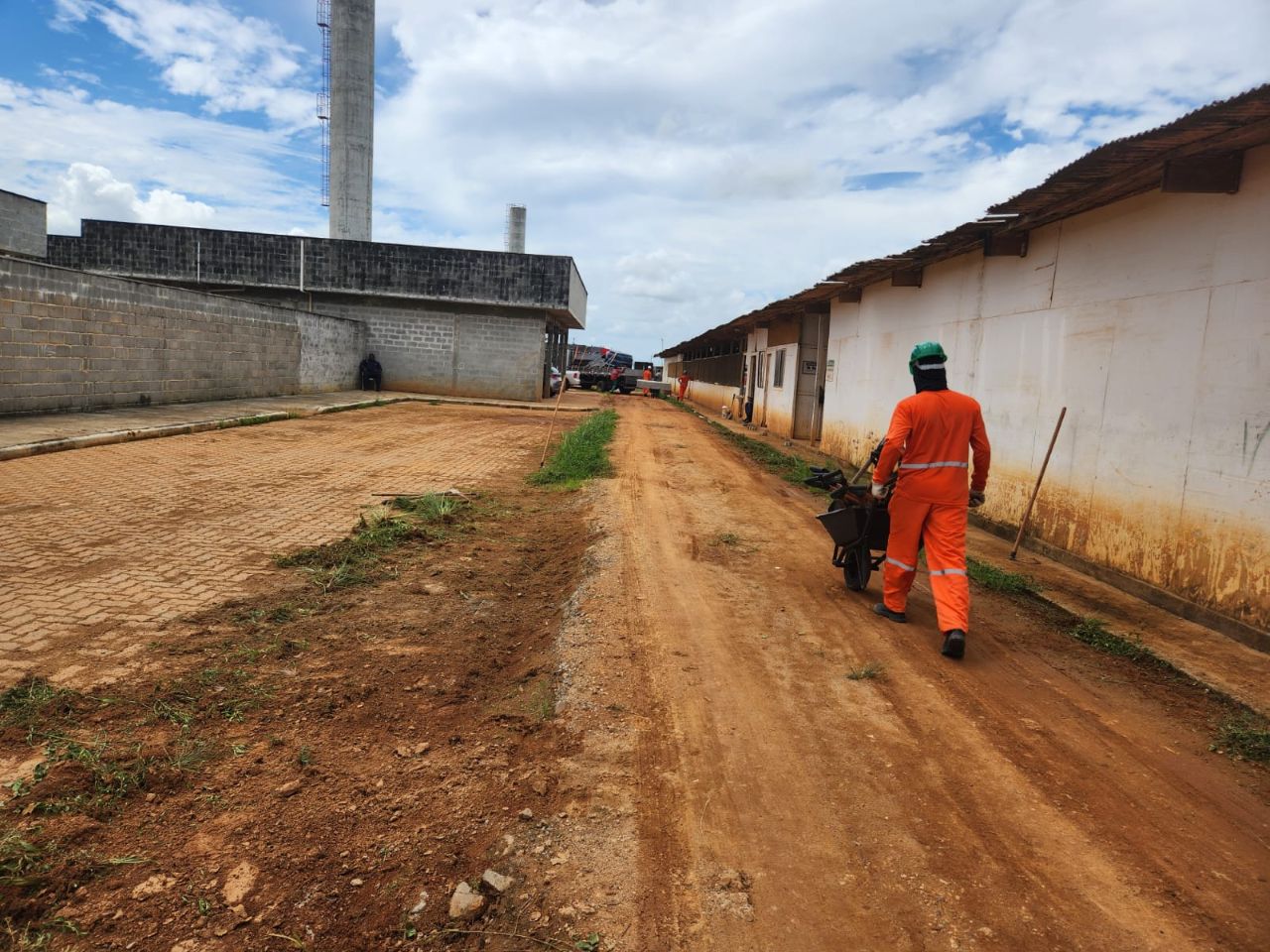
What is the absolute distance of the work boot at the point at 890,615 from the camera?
210 inches

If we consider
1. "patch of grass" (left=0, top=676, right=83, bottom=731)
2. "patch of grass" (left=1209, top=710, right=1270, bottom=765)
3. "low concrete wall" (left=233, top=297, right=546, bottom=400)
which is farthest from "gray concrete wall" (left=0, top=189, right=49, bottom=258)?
"patch of grass" (left=1209, top=710, right=1270, bottom=765)

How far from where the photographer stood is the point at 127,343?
584 inches

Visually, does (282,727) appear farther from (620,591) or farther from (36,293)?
(36,293)

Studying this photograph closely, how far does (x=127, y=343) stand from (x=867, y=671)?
15.7m

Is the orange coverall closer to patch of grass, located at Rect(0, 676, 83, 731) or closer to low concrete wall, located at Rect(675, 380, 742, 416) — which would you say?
patch of grass, located at Rect(0, 676, 83, 731)

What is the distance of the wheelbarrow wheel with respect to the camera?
590 cm

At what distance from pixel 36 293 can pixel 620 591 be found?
40.7 ft

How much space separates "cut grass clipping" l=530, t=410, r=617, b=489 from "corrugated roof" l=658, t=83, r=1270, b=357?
5264 mm

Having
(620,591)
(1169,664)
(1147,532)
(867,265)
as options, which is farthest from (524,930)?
(867,265)

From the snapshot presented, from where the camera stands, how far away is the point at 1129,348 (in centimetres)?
665

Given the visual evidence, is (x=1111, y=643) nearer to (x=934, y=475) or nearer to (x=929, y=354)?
(x=934, y=475)

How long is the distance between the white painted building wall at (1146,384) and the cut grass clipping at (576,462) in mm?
5203

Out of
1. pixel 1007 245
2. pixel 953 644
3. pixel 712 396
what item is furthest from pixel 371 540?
pixel 712 396

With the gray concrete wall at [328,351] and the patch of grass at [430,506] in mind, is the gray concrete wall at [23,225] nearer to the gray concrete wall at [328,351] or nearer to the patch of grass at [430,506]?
the gray concrete wall at [328,351]
